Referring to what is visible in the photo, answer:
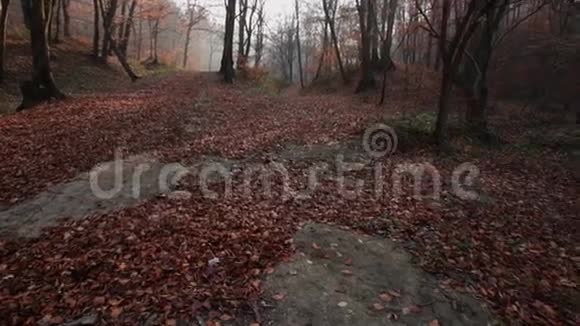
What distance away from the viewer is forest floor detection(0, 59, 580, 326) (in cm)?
387

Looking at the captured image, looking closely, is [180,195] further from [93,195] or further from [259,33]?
[259,33]

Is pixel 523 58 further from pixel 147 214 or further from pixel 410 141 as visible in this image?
pixel 147 214

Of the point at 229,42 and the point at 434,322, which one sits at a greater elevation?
the point at 229,42

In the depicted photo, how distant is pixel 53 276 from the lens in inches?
163

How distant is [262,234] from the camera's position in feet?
16.9

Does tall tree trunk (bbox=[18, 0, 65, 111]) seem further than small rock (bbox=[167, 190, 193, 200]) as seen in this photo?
Yes

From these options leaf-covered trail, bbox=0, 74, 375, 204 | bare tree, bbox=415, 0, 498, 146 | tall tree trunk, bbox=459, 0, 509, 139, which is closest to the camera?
leaf-covered trail, bbox=0, 74, 375, 204

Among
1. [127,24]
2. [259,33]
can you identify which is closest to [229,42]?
[127,24]

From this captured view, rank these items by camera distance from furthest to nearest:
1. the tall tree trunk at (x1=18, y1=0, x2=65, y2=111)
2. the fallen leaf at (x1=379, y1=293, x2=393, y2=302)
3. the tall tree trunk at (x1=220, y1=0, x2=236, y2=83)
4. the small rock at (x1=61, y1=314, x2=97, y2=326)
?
1. the tall tree trunk at (x1=220, y1=0, x2=236, y2=83)
2. the tall tree trunk at (x1=18, y1=0, x2=65, y2=111)
3. the fallen leaf at (x1=379, y1=293, x2=393, y2=302)
4. the small rock at (x1=61, y1=314, x2=97, y2=326)

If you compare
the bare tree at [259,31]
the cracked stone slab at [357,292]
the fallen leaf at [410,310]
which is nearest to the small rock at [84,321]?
the cracked stone slab at [357,292]

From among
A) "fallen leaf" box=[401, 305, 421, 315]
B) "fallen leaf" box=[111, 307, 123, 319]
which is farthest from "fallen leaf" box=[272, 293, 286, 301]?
"fallen leaf" box=[111, 307, 123, 319]

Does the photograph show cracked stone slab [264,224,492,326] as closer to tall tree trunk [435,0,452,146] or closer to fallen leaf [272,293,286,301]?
fallen leaf [272,293,286,301]

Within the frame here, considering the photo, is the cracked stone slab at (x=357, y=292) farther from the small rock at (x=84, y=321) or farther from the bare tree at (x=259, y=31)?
the bare tree at (x=259, y=31)

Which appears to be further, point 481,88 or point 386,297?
point 481,88
